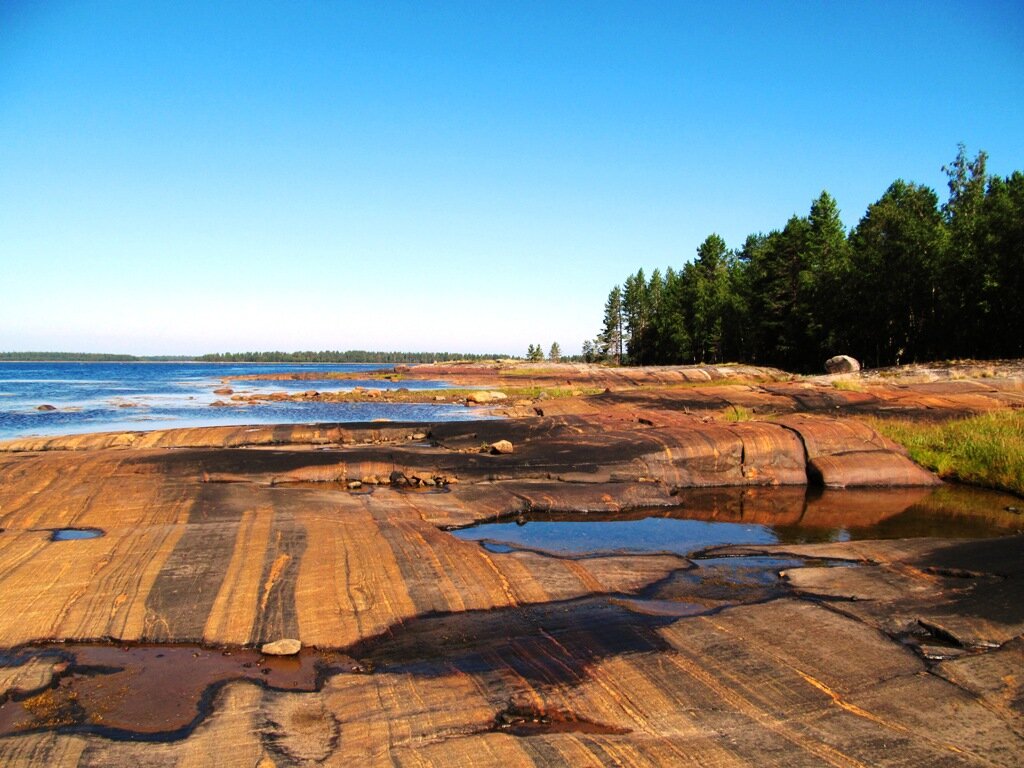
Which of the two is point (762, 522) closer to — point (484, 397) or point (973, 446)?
point (973, 446)

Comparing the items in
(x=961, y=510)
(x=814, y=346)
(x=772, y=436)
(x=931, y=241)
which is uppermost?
(x=931, y=241)

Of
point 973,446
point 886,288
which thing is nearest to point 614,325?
point 886,288

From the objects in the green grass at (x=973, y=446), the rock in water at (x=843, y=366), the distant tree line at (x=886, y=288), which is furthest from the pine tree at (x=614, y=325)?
the green grass at (x=973, y=446)

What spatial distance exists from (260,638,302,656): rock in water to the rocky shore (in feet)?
Answer: 0.31

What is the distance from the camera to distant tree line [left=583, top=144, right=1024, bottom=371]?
4456cm

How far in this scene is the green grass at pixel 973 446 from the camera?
17.8m

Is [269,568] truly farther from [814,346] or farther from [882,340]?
[814,346]

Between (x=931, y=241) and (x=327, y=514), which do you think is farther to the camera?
(x=931, y=241)

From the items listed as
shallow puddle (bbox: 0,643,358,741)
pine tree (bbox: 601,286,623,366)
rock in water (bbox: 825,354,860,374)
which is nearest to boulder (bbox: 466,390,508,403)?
rock in water (bbox: 825,354,860,374)

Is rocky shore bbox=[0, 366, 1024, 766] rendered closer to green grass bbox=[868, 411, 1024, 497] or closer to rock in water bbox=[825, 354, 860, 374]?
green grass bbox=[868, 411, 1024, 497]

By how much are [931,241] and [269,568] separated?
174 feet

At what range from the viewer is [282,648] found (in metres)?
7.07

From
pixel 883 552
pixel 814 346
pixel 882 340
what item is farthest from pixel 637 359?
pixel 883 552

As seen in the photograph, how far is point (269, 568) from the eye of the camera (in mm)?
9102
